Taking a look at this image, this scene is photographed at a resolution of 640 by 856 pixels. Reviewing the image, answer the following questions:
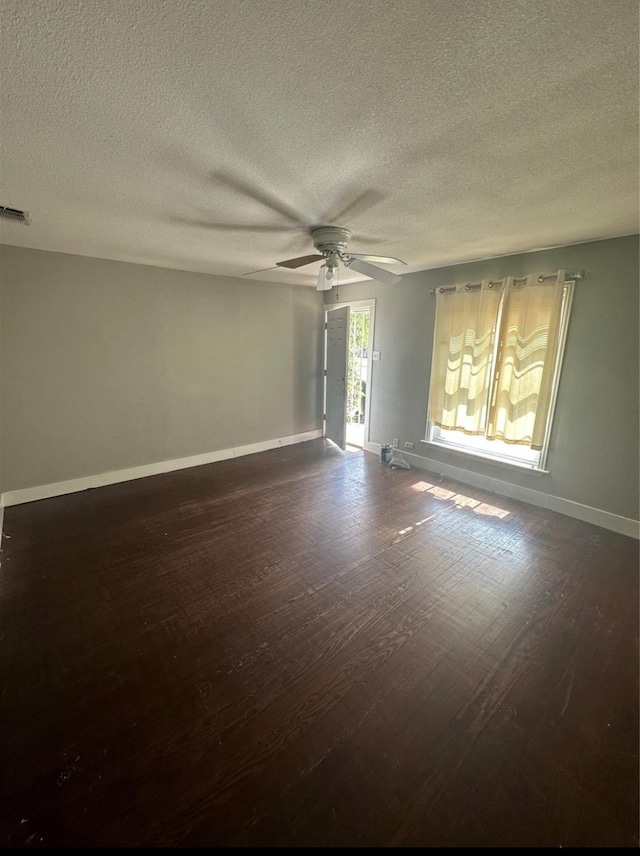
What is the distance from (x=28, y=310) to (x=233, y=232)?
2.17 metres

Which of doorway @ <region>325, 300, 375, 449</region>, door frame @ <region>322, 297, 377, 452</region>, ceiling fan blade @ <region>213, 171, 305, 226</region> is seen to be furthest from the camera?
doorway @ <region>325, 300, 375, 449</region>

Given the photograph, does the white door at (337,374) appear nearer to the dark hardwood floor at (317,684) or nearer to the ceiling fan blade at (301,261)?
the ceiling fan blade at (301,261)

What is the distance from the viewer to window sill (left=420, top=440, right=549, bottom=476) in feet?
11.1

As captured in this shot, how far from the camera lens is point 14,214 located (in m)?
2.19

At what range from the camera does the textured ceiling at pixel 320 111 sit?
87 cm

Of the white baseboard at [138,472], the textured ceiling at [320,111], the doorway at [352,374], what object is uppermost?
the textured ceiling at [320,111]

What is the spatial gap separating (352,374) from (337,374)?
0.52 m

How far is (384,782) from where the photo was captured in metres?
1.26

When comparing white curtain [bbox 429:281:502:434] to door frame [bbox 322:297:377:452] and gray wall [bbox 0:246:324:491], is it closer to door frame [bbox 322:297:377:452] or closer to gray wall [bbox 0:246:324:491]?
door frame [bbox 322:297:377:452]

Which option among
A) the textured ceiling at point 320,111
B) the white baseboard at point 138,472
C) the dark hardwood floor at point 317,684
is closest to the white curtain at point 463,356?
the textured ceiling at point 320,111

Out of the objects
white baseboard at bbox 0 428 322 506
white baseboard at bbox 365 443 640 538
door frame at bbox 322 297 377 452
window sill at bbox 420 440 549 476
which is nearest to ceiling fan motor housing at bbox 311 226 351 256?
door frame at bbox 322 297 377 452

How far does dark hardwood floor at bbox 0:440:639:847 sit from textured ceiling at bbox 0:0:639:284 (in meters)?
2.38

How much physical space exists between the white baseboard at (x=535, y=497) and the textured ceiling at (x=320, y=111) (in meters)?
2.34

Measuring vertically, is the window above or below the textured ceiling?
below
